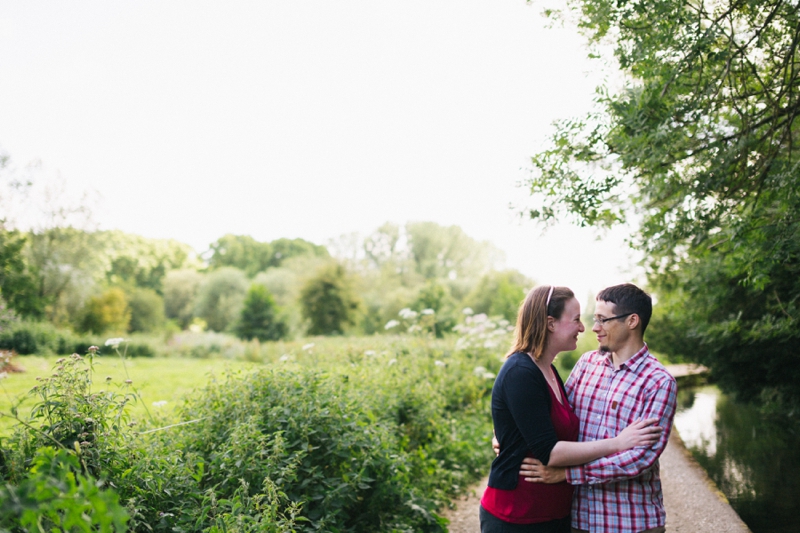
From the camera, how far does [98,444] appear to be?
272 centimetres

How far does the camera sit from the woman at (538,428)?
227 centimetres

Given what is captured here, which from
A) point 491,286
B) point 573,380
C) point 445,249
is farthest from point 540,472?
point 445,249

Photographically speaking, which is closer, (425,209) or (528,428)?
(528,428)

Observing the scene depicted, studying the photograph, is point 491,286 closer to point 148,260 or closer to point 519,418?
point 519,418

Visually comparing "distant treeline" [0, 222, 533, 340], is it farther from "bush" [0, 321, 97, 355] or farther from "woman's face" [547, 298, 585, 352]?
"woman's face" [547, 298, 585, 352]

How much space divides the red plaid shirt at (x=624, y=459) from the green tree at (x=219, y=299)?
36.9 meters

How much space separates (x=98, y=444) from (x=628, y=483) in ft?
8.14

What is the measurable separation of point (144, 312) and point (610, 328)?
37.7m

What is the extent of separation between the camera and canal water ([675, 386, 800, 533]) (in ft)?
18.3

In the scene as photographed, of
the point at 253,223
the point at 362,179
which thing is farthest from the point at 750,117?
the point at 253,223

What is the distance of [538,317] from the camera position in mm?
2537

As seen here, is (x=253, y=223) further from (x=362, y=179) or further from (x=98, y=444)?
(x=98, y=444)

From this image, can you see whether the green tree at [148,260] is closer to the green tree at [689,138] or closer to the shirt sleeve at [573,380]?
the green tree at [689,138]

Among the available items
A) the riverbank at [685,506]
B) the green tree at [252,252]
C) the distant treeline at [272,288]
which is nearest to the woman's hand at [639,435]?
the riverbank at [685,506]
